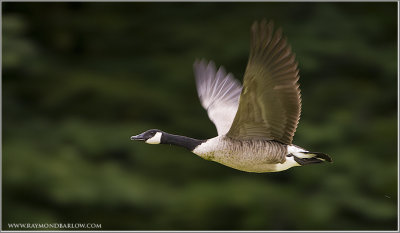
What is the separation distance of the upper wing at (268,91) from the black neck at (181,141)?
16 cm

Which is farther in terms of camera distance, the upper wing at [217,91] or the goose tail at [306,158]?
the upper wing at [217,91]

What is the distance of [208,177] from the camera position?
966cm

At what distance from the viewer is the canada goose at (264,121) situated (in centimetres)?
297

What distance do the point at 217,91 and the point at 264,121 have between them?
1.18 meters

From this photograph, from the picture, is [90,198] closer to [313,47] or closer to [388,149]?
[313,47]

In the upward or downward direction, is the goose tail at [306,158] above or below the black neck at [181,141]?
below

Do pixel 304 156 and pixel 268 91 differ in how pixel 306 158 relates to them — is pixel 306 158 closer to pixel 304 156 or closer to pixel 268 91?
pixel 304 156

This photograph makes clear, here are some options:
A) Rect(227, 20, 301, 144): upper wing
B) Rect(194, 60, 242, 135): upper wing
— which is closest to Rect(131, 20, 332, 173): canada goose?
Rect(227, 20, 301, 144): upper wing

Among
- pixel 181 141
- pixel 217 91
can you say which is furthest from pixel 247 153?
pixel 217 91

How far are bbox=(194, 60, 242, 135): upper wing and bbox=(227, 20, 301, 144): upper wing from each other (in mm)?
833

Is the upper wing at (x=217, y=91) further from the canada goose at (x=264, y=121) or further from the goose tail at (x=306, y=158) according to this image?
the goose tail at (x=306, y=158)

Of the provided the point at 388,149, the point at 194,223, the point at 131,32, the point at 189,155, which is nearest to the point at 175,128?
the point at 189,155

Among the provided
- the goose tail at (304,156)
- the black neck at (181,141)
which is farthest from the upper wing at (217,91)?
the goose tail at (304,156)

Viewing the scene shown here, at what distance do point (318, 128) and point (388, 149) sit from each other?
1.24m
